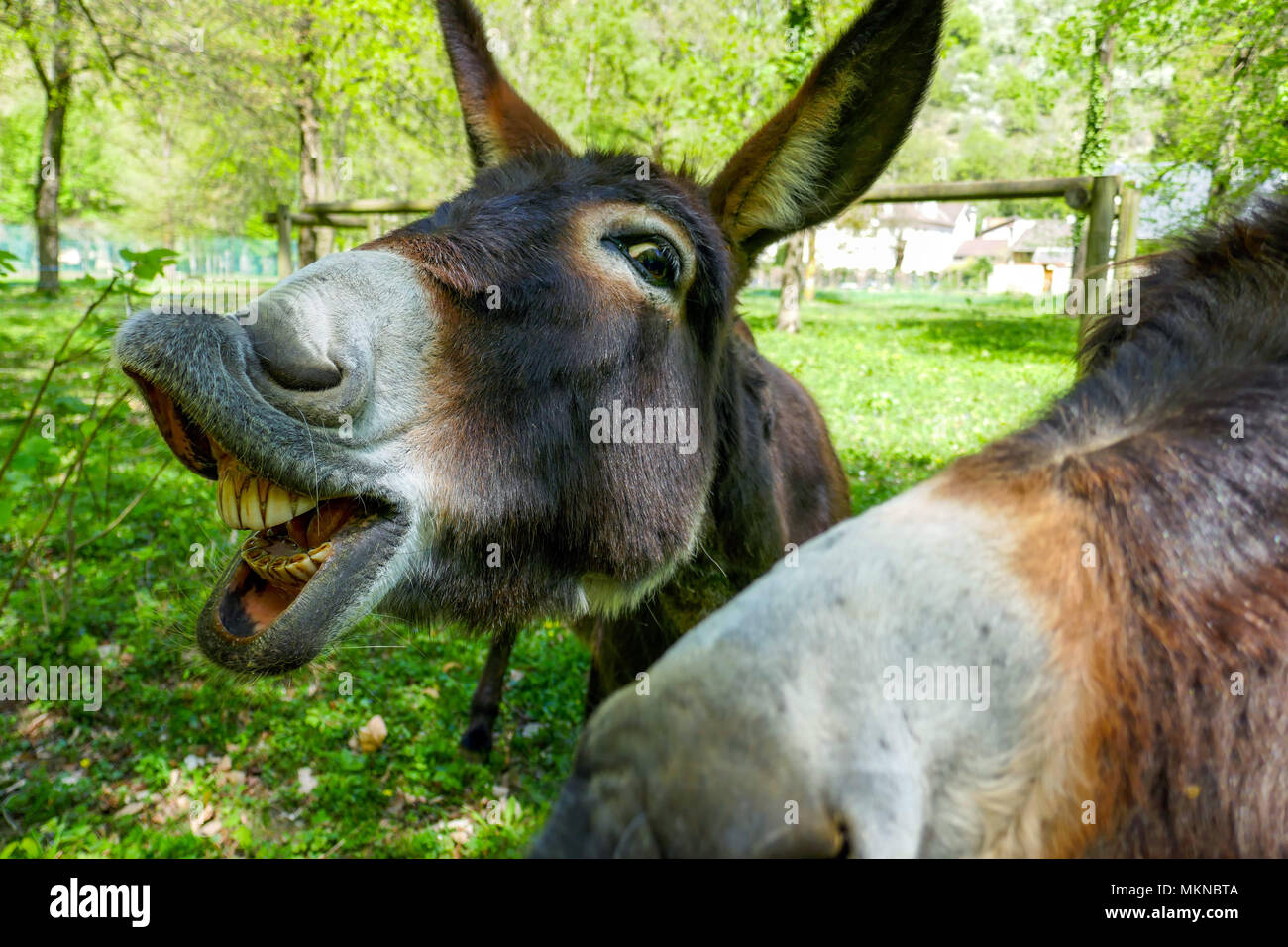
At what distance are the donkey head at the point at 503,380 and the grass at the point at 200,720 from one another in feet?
1.37

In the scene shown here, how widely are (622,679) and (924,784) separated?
2.56 meters

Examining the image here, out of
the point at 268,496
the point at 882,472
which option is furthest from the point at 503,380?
the point at 882,472

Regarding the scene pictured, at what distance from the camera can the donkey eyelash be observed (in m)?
2.39

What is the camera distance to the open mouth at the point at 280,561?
1.83 meters

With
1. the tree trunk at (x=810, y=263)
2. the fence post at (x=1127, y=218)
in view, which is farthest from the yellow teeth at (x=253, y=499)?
the tree trunk at (x=810, y=263)

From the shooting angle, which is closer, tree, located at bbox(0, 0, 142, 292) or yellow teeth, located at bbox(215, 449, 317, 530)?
yellow teeth, located at bbox(215, 449, 317, 530)

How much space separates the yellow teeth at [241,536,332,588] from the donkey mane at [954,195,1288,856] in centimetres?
148

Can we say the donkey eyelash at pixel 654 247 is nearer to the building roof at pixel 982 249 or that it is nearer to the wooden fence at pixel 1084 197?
the wooden fence at pixel 1084 197

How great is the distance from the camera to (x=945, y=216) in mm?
76562

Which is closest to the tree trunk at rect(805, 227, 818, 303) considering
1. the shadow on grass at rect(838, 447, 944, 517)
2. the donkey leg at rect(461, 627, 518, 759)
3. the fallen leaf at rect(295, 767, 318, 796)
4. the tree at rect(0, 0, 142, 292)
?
the shadow on grass at rect(838, 447, 944, 517)

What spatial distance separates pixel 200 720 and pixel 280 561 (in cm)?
330

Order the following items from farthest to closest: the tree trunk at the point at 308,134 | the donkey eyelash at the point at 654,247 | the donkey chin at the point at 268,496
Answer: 1. the tree trunk at the point at 308,134
2. the donkey eyelash at the point at 654,247
3. the donkey chin at the point at 268,496

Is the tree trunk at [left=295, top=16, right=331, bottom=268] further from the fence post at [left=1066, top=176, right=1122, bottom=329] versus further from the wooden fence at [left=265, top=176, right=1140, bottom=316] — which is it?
the fence post at [left=1066, top=176, right=1122, bottom=329]
